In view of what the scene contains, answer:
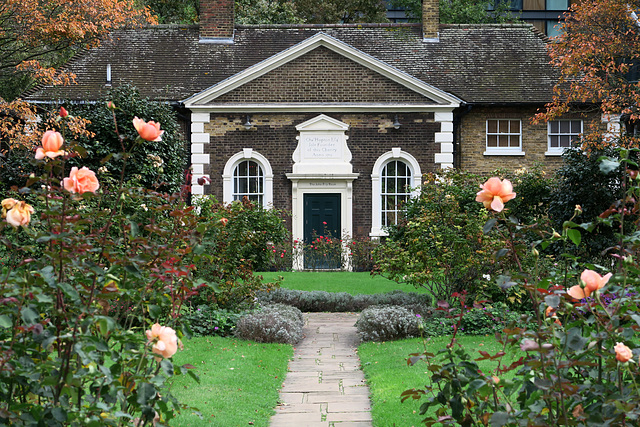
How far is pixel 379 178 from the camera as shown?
19156 mm

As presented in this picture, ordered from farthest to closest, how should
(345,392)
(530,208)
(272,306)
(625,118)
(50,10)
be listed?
(625,118), (530,208), (50,10), (272,306), (345,392)

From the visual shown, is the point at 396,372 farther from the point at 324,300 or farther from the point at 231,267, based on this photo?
the point at 324,300

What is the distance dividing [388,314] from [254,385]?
313 centimetres

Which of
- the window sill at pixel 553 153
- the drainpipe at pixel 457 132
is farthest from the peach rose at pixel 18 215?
the window sill at pixel 553 153

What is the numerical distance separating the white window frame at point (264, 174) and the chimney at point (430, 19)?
747cm

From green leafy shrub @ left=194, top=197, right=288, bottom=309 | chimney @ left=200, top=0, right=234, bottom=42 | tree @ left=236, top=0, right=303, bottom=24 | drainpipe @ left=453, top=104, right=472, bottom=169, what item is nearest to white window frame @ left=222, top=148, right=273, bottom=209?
chimney @ left=200, top=0, right=234, bottom=42

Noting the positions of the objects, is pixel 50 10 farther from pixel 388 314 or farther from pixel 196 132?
pixel 388 314

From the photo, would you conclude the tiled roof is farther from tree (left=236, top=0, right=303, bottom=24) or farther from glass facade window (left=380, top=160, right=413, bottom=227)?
tree (left=236, top=0, right=303, bottom=24)

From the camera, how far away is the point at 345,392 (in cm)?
636

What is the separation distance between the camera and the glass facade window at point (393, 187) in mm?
19312

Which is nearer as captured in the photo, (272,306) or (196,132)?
(272,306)

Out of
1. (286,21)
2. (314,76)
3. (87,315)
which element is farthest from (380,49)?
(87,315)

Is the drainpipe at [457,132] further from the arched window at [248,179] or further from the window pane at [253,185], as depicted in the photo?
the window pane at [253,185]

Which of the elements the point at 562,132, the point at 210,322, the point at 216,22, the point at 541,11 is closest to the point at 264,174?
the point at 216,22
